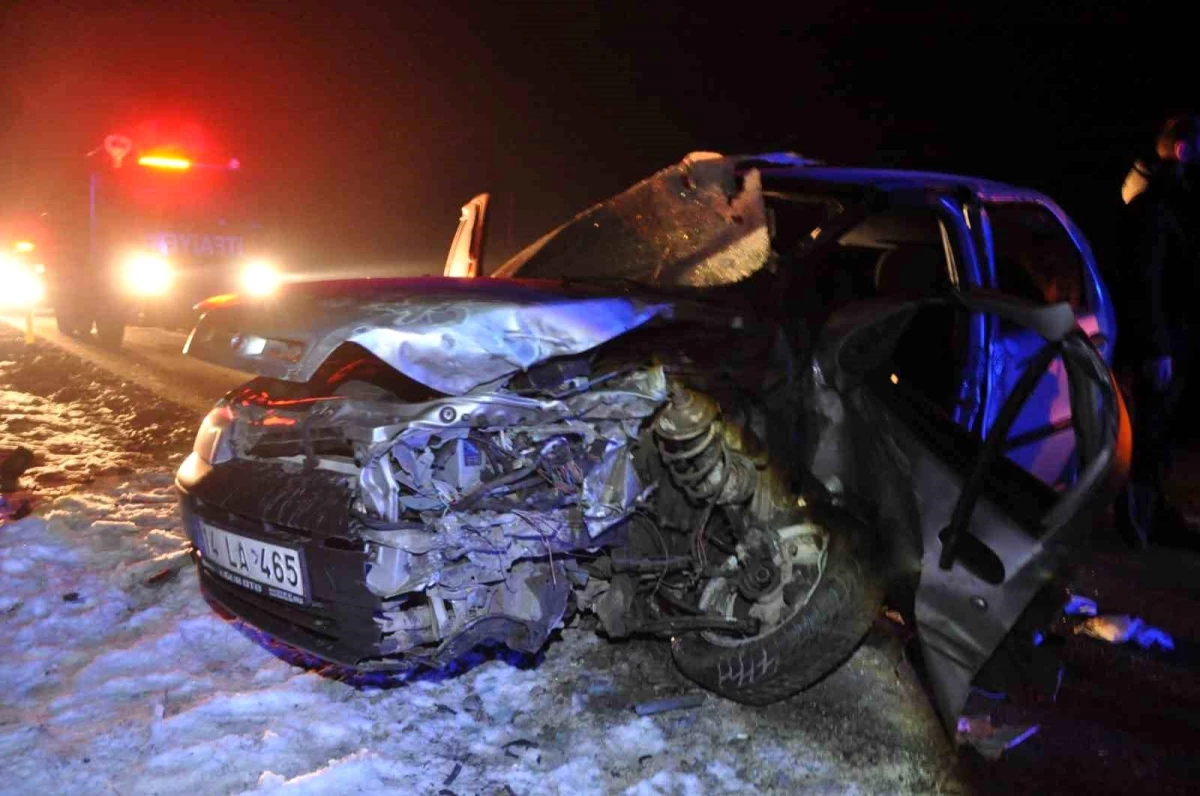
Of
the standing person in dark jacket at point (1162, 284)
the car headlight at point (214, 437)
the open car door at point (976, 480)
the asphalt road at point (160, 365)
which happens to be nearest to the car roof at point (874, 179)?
the open car door at point (976, 480)

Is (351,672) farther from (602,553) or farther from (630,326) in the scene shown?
(630,326)

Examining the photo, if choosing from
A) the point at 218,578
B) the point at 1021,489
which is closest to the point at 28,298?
the point at 218,578

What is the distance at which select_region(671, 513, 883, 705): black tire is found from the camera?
98.3 inches

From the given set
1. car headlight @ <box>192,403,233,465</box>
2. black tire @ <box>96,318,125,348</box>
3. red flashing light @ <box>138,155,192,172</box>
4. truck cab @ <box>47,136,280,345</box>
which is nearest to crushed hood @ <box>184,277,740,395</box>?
car headlight @ <box>192,403,233,465</box>

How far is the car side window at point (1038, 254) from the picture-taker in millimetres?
3674

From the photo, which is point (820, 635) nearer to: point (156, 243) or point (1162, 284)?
point (1162, 284)

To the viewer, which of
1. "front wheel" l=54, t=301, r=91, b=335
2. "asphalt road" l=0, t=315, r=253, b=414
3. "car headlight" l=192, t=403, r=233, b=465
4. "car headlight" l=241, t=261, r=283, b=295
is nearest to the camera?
"car headlight" l=192, t=403, r=233, b=465

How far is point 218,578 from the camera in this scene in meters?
2.67

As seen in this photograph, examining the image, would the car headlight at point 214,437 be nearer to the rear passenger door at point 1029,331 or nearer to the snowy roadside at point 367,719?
the snowy roadside at point 367,719

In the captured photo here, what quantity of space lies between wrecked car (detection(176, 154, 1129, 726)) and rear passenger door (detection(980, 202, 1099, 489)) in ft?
0.23

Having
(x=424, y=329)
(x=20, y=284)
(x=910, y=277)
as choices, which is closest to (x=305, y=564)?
(x=424, y=329)

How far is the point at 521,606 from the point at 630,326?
912 mm

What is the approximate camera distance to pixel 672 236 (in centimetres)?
346

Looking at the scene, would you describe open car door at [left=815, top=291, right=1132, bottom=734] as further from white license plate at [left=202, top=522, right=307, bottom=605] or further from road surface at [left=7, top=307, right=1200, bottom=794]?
white license plate at [left=202, top=522, right=307, bottom=605]
